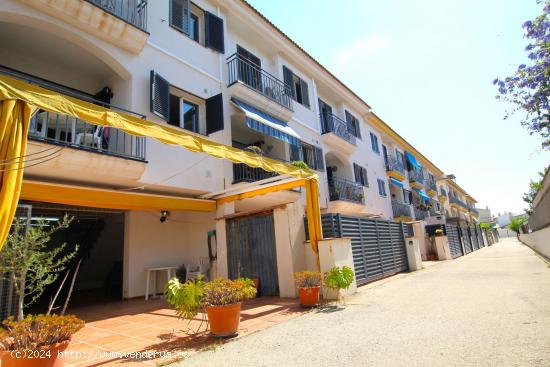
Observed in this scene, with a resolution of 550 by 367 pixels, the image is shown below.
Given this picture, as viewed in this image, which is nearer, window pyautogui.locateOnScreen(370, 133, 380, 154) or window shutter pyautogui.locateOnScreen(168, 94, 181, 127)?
window shutter pyautogui.locateOnScreen(168, 94, 181, 127)

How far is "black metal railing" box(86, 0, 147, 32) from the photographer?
902 centimetres

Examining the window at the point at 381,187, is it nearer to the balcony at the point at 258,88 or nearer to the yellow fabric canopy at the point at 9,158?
the balcony at the point at 258,88

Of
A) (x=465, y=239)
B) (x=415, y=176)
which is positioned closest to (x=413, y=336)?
(x=415, y=176)

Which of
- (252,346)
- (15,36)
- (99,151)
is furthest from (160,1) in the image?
(252,346)

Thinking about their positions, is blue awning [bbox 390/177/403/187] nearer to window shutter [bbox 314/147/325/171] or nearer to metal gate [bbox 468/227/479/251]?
A: window shutter [bbox 314/147/325/171]

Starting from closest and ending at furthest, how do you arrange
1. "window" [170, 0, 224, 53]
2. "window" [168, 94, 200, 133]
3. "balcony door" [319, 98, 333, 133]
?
"window" [168, 94, 200, 133] → "window" [170, 0, 224, 53] → "balcony door" [319, 98, 333, 133]

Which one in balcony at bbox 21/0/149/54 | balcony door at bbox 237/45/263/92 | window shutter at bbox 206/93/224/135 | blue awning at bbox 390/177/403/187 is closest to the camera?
balcony at bbox 21/0/149/54

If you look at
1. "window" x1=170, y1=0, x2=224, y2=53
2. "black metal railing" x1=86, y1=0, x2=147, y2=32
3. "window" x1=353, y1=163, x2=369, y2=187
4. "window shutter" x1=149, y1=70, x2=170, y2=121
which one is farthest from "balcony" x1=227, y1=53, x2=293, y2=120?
"window" x1=353, y1=163, x2=369, y2=187

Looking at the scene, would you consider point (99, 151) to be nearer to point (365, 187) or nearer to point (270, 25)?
point (270, 25)

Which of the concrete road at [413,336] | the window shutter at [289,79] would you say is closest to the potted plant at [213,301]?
the concrete road at [413,336]

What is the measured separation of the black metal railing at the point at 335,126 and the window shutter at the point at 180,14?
8865 mm

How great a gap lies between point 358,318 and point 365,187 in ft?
50.5

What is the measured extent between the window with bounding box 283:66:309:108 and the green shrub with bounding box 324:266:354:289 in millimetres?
10082

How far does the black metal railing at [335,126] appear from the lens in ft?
59.2
